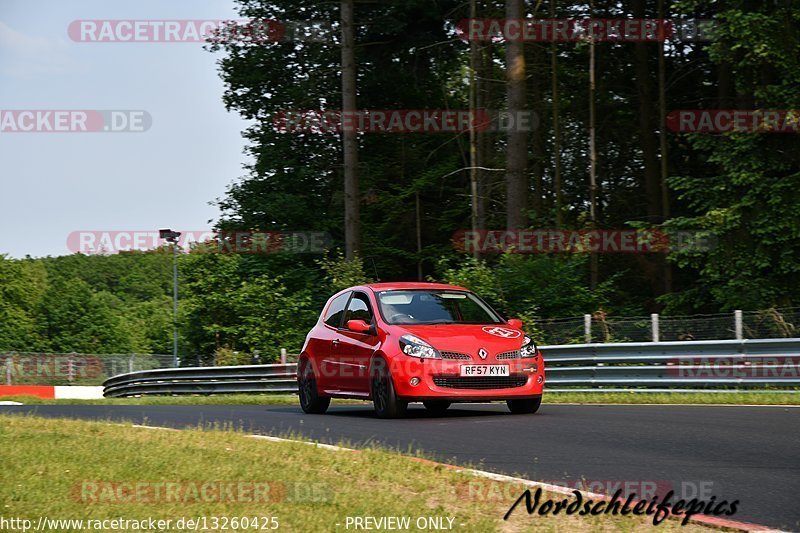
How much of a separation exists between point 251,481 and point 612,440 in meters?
4.50

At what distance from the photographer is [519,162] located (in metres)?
30.1

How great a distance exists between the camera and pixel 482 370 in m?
13.4

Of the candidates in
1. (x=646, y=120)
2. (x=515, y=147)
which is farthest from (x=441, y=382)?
(x=646, y=120)

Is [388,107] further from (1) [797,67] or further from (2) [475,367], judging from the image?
(2) [475,367]

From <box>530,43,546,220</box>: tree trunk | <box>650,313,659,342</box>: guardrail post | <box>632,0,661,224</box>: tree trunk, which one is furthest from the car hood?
<box>632,0,661,224</box>: tree trunk

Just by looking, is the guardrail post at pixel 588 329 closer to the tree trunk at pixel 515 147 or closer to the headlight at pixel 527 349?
the headlight at pixel 527 349

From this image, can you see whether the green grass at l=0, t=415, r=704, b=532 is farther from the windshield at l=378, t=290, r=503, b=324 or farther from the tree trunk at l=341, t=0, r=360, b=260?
the tree trunk at l=341, t=0, r=360, b=260

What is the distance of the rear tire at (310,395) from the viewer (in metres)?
15.9

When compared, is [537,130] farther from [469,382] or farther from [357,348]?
[469,382]

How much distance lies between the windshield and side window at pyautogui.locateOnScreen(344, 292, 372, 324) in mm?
211

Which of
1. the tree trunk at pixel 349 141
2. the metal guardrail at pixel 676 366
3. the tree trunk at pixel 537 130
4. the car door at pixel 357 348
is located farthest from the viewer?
the tree trunk at pixel 537 130

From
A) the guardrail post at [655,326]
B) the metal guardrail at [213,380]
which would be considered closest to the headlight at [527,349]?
the guardrail post at [655,326]

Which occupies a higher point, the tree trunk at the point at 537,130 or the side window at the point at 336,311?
the tree trunk at the point at 537,130

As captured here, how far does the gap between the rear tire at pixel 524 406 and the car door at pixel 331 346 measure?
7.57 ft
